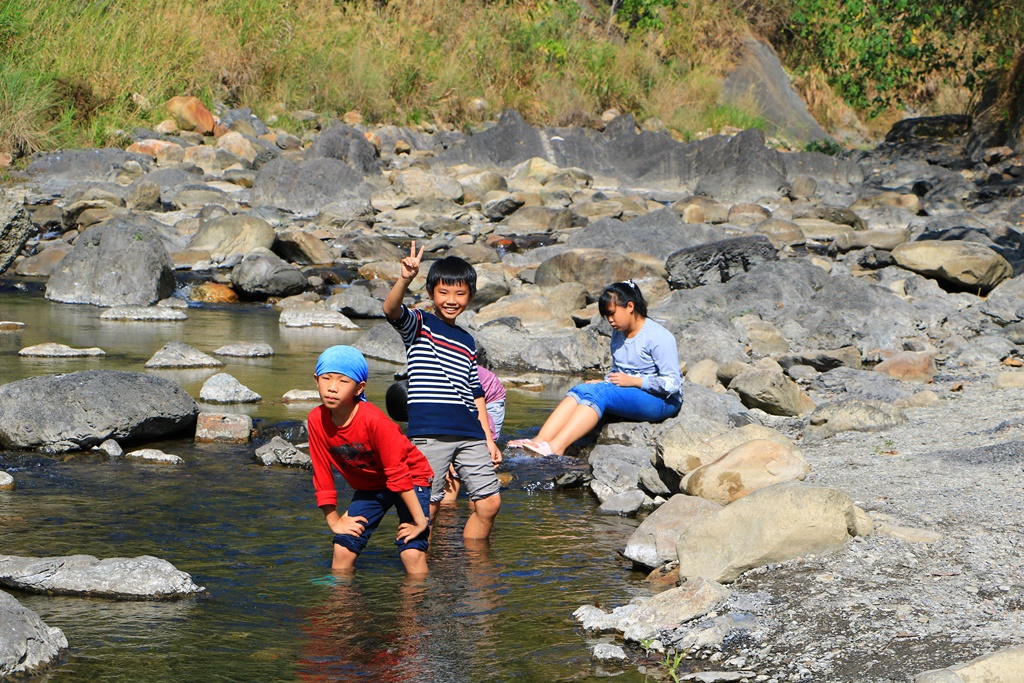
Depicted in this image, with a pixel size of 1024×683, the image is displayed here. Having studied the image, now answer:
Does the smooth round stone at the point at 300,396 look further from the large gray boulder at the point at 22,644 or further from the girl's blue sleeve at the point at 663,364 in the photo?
the large gray boulder at the point at 22,644

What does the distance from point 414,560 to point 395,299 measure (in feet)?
3.46

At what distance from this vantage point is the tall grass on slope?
21.2 m

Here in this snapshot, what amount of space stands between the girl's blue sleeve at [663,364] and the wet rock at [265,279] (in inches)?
302

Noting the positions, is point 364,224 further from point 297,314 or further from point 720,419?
point 720,419

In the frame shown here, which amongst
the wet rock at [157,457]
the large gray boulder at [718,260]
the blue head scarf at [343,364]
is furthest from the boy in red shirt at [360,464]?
the large gray boulder at [718,260]

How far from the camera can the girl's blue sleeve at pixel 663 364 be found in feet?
22.7

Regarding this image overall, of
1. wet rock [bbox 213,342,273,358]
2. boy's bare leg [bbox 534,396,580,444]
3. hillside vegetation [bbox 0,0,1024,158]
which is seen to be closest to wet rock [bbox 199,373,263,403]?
wet rock [bbox 213,342,273,358]

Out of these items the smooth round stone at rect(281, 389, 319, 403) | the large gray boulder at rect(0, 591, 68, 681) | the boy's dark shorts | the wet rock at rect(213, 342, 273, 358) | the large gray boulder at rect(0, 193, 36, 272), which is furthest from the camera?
the large gray boulder at rect(0, 193, 36, 272)

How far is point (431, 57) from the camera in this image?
89.1ft

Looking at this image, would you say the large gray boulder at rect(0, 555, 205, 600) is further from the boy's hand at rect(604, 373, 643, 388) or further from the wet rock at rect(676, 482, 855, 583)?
the boy's hand at rect(604, 373, 643, 388)

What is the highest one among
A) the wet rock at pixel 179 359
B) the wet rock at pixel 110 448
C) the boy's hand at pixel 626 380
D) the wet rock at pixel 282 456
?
the boy's hand at pixel 626 380

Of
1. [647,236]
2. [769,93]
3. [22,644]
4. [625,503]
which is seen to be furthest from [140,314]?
[769,93]

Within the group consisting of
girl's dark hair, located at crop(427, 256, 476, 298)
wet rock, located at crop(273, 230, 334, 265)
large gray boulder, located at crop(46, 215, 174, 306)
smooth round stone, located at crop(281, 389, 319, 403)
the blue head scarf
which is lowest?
wet rock, located at crop(273, 230, 334, 265)

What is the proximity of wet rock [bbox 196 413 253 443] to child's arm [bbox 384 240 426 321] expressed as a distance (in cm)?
250
